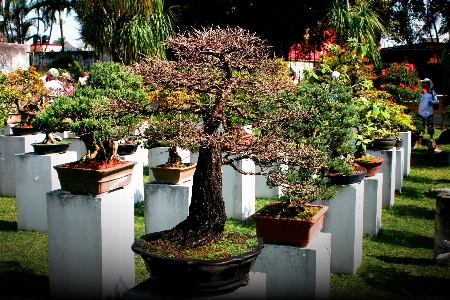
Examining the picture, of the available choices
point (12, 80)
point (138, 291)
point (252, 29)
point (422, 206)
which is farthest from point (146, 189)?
point (252, 29)

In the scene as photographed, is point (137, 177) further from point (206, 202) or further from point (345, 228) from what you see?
point (206, 202)

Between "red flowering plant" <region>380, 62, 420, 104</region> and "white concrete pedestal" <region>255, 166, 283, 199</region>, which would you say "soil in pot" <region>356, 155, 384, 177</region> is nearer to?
"white concrete pedestal" <region>255, 166, 283, 199</region>

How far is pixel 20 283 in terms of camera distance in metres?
4.61

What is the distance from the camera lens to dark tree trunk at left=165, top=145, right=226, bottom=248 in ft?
10.0

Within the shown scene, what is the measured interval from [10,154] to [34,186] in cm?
207

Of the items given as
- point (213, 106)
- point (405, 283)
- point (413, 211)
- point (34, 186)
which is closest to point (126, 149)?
point (34, 186)

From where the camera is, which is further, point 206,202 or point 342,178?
point 342,178

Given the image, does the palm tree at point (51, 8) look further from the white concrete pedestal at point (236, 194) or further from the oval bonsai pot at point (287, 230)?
the oval bonsai pot at point (287, 230)

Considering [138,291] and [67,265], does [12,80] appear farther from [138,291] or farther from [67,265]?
[138,291]

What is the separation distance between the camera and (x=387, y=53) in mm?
21812

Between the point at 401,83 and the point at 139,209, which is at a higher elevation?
the point at 401,83

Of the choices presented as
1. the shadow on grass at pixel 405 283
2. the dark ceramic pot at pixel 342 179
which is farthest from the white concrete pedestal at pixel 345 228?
the shadow on grass at pixel 405 283

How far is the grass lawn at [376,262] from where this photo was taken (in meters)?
4.55

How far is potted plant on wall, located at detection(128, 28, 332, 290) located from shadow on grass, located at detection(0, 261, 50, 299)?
177 cm
